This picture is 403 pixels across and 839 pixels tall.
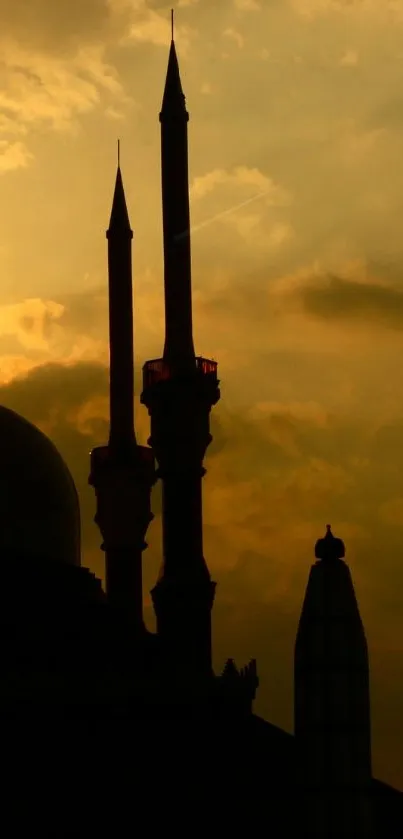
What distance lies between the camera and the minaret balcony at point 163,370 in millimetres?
26109

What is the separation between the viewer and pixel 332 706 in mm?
10141

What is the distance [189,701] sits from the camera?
63.8ft

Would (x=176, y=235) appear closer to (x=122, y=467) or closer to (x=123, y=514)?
(x=122, y=467)

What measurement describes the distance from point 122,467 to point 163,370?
4.65m

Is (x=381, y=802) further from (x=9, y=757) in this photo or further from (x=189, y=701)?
(x=9, y=757)

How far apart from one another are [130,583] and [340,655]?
1985 centimetres

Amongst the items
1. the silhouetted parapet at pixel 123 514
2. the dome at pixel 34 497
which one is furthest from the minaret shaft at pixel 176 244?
the silhouetted parapet at pixel 123 514

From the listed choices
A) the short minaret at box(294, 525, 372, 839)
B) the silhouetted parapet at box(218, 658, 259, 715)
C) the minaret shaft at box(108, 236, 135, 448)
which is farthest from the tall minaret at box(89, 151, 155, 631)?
the short minaret at box(294, 525, 372, 839)

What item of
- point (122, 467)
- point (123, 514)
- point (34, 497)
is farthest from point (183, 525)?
point (122, 467)

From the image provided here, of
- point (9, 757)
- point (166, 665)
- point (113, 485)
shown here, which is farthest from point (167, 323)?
point (9, 757)

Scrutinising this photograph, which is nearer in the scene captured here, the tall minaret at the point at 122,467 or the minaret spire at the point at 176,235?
the minaret spire at the point at 176,235

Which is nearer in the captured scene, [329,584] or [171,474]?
[329,584]

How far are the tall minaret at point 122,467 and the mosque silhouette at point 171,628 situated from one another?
37mm

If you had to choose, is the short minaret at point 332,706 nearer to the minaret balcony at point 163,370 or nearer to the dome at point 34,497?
the dome at point 34,497
